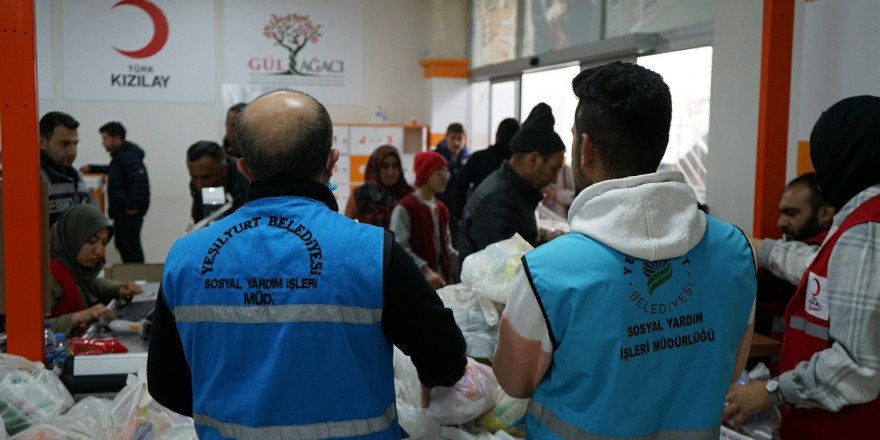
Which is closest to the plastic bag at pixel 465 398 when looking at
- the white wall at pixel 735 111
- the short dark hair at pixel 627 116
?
the short dark hair at pixel 627 116

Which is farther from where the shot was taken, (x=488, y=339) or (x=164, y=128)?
(x=164, y=128)

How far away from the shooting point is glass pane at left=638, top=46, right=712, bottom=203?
484 centimetres

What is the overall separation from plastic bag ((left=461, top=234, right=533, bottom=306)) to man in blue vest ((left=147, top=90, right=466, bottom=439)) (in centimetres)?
68

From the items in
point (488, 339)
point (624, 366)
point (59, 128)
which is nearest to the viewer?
point (624, 366)

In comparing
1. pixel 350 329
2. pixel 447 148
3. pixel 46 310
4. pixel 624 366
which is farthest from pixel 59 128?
pixel 447 148

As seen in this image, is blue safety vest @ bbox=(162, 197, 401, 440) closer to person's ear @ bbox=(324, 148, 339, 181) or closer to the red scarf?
person's ear @ bbox=(324, 148, 339, 181)

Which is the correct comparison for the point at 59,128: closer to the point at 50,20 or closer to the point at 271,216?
the point at 271,216

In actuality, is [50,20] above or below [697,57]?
above

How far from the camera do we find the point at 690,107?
5.05 metres

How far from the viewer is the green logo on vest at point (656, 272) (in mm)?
1336

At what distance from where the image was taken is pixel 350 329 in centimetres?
142

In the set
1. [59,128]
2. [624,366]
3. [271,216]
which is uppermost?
[59,128]

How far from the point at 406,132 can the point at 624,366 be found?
8321 millimetres

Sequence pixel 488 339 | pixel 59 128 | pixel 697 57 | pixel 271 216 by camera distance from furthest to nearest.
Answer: pixel 697 57
pixel 59 128
pixel 488 339
pixel 271 216
